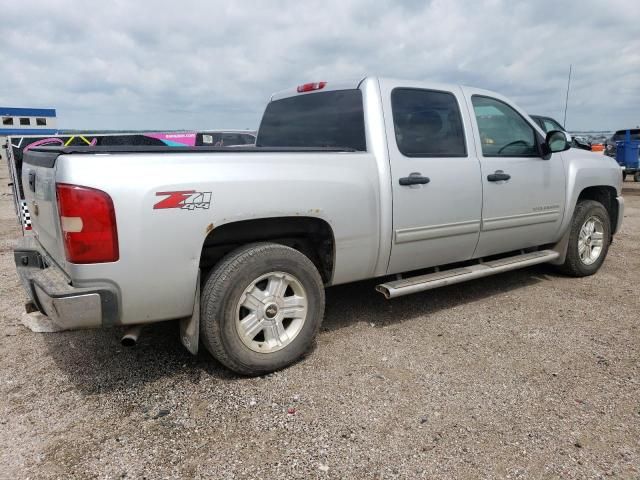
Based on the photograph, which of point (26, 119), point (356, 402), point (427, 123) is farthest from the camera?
point (26, 119)

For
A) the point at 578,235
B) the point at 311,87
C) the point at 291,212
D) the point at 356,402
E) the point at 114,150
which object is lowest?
the point at 356,402

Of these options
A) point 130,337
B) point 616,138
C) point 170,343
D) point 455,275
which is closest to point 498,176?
point 455,275

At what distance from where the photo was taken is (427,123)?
3822 millimetres

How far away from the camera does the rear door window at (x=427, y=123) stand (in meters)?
3.64

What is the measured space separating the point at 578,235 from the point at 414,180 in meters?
2.45

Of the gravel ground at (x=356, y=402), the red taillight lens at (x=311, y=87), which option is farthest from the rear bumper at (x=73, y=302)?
the red taillight lens at (x=311, y=87)

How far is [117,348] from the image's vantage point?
11.6ft

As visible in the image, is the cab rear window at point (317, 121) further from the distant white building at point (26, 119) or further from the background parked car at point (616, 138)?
the distant white building at point (26, 119)

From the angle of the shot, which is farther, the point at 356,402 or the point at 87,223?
the point at 356,402

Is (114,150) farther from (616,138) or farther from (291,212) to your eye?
(616,138)

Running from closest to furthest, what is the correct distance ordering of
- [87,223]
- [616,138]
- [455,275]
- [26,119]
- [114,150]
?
1. [87,223]
2. [114,150]
3. [455,275]
4. [616,138]
5. [26,119]

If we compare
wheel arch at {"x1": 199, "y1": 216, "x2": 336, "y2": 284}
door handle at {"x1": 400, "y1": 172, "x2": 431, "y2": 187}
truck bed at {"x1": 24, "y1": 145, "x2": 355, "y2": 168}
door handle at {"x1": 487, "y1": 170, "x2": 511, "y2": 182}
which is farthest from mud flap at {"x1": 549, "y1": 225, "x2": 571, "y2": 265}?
truck bed at {"x1": 24, "y1": 145, "x2": 355, "y2": 168}

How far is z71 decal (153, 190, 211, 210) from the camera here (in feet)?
8.35

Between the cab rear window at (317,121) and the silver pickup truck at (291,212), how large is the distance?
16mm
